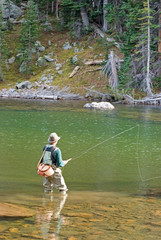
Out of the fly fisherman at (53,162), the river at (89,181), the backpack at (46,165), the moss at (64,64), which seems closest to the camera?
the river at (89,181)

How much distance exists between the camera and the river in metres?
5.52

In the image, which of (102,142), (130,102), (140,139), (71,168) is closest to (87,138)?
(102,142)

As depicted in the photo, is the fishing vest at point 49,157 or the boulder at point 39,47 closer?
the fishing vest at point 49,157

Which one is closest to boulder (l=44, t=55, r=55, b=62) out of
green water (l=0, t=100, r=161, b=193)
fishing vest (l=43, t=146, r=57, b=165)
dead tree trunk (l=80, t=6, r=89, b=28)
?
dead tree trunk (l=80, t=6, r=89, b=28)

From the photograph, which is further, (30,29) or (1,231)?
(30,29)

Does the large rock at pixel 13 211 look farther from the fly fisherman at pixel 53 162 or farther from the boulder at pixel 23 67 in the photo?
the boulder at pixel 23 67

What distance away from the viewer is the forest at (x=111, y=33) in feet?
120

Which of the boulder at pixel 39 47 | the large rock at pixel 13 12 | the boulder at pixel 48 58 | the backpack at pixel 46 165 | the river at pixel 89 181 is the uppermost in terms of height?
the large rock at pixel 13 12

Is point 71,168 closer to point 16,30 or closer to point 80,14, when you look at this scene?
point 80,14

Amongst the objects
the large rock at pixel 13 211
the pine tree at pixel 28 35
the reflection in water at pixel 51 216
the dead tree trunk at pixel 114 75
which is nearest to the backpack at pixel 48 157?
the reflection in water at pixel 51 216

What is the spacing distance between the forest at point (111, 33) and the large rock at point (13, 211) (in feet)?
97.8

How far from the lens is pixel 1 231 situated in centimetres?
516

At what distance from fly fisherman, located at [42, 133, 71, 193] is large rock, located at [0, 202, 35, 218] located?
1579mm

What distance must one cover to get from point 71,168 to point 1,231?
5.83m
